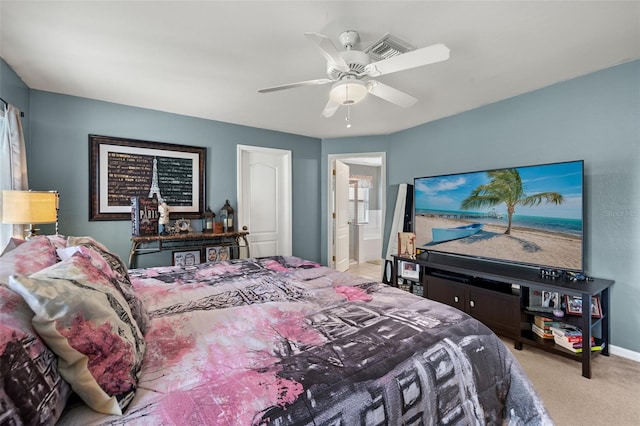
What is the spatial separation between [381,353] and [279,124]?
3561 millimetres

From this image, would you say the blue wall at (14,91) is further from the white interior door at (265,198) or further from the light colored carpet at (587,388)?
the light colored carpet at (587,388)

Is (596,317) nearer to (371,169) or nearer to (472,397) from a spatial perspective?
(472,397)

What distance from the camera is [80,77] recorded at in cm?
256

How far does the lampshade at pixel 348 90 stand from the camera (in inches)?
73.0

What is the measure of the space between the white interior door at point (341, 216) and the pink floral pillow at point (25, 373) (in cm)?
424

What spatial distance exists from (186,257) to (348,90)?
9.24 ft

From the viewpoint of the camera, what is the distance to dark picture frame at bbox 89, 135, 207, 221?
3121 mm

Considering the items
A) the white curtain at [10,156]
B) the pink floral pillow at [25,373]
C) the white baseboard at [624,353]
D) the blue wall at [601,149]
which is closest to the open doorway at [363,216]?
the blue wall at [601,149]

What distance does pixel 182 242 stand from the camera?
358cm

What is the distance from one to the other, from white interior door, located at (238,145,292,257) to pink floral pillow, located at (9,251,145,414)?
3.19 m

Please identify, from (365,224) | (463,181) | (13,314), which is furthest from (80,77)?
(365,224)

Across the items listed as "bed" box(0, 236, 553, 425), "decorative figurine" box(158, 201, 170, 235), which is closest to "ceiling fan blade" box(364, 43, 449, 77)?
"bed" box(0, 236, 553, 425)

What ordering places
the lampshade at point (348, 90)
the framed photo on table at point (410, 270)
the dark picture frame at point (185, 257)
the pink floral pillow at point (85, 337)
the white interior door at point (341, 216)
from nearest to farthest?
the pink floral pillow at point (85, 337)
the lampshade at point (348, 90)
the dark picture frame at point (185, 257)
the framed photo on table at point (410, 270)
the white interior door at point (341, 216)

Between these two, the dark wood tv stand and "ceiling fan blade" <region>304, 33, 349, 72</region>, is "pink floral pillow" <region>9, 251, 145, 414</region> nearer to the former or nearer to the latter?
"ceiling fan blade" <region>304, 33, 349, 72</region>
